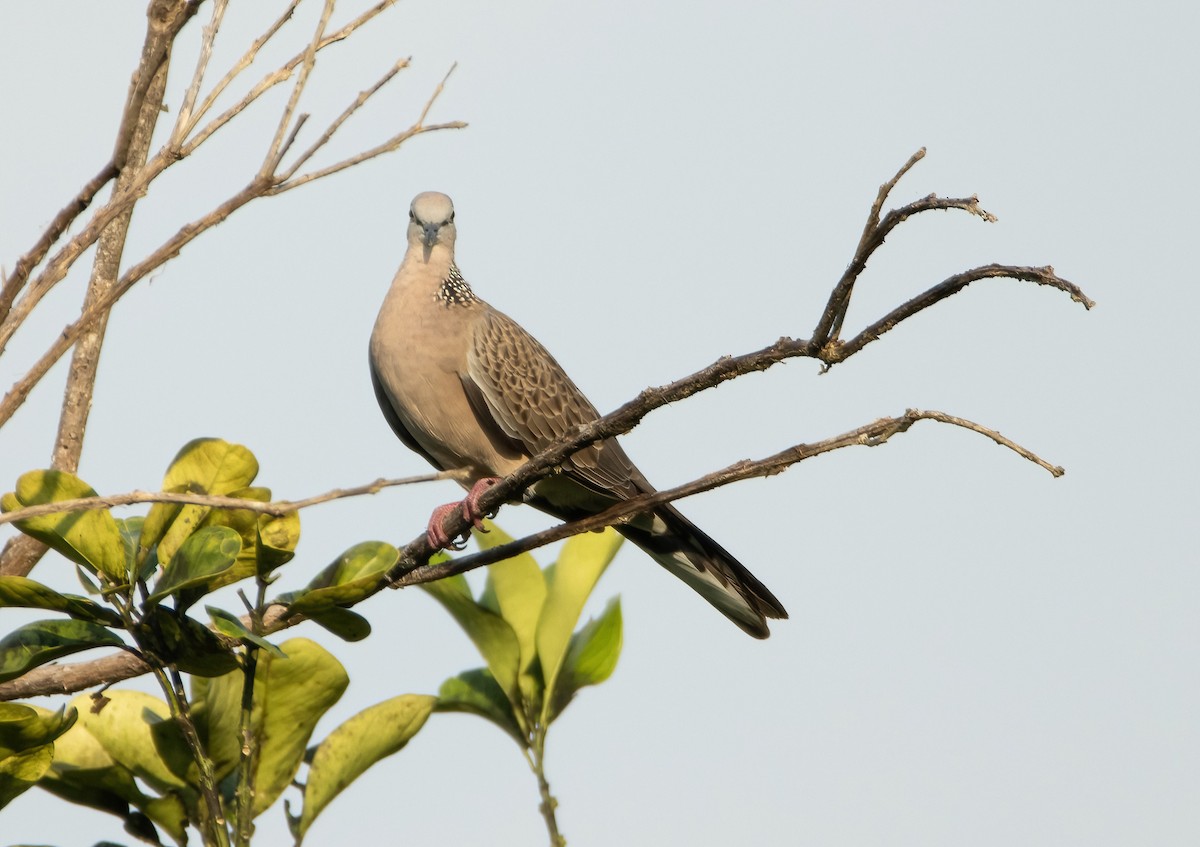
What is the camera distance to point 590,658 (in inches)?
120

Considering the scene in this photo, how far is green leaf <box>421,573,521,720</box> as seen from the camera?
300 centimetres

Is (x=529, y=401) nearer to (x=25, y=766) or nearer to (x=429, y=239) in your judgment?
(x=429, y=239)

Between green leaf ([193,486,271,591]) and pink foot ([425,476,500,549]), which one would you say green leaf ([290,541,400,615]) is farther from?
pink foot ([425,476,500,549])

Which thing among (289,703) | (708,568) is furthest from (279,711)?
(708,568)

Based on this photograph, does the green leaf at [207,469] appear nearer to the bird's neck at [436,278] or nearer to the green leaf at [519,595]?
the green leaf at [519,595]

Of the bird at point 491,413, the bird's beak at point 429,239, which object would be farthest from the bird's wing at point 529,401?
the bird's beak at point 429,239

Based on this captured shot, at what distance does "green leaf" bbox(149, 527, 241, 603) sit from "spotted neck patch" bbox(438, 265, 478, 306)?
3.20m

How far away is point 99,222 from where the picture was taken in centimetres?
226

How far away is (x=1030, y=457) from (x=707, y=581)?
275 centimetres

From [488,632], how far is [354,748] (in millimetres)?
444

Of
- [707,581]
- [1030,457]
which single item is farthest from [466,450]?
[1030,457]

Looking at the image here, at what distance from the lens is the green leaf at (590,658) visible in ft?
9.94

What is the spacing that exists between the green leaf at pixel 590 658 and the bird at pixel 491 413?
1.90 m

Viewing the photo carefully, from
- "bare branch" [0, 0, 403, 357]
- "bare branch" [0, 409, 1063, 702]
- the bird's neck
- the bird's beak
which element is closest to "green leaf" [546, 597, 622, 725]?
"bare branch" [0, 409, 1063, 702]
